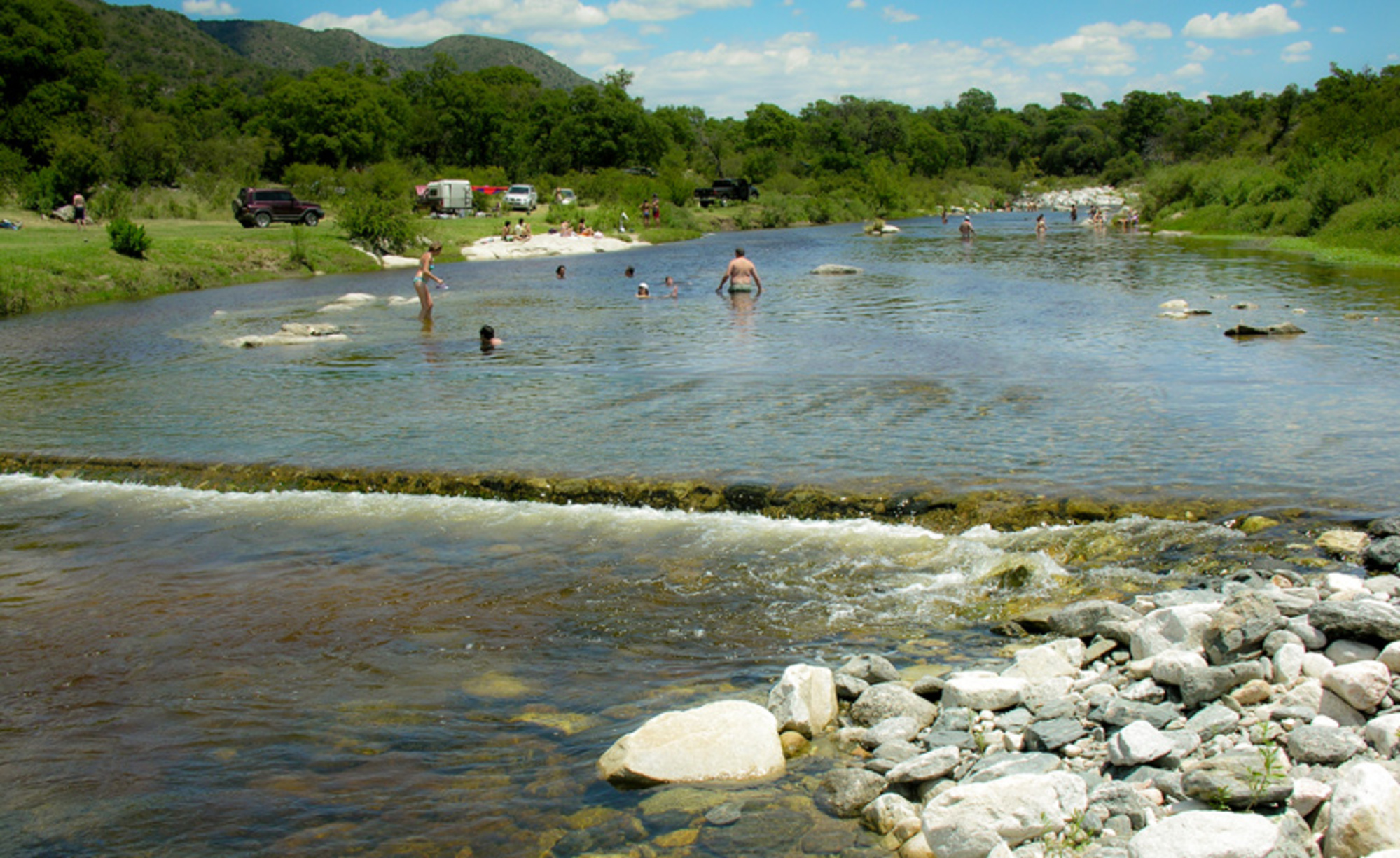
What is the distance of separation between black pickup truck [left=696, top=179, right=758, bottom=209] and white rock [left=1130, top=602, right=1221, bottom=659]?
321 feet

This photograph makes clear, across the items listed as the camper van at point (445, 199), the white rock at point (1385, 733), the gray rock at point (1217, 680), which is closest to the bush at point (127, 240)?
the camper van at point (445, 199)

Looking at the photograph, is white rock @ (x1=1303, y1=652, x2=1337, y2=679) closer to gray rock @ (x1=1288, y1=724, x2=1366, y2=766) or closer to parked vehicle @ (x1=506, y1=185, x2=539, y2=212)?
gray rock @ (x1=1288, y1=724, x2=1366, y2=766)

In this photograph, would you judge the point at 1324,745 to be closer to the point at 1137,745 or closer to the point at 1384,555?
the point at 1137,745

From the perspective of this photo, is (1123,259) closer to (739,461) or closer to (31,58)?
(739,461)

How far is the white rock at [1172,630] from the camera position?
620 cm

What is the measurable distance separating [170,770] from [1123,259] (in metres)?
45.4

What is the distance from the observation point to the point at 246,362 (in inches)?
871

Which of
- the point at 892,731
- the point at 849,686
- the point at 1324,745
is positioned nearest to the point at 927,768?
the point at 892,731

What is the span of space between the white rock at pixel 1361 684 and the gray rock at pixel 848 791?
8.09ft

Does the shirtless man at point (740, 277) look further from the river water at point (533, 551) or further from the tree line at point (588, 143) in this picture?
Answer: the tree line at point (588, 143)

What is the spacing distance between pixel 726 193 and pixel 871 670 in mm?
101352

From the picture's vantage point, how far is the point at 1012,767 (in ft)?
17.0

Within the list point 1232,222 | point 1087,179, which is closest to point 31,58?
point 1232,222

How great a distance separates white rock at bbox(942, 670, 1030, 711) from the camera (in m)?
5.95
